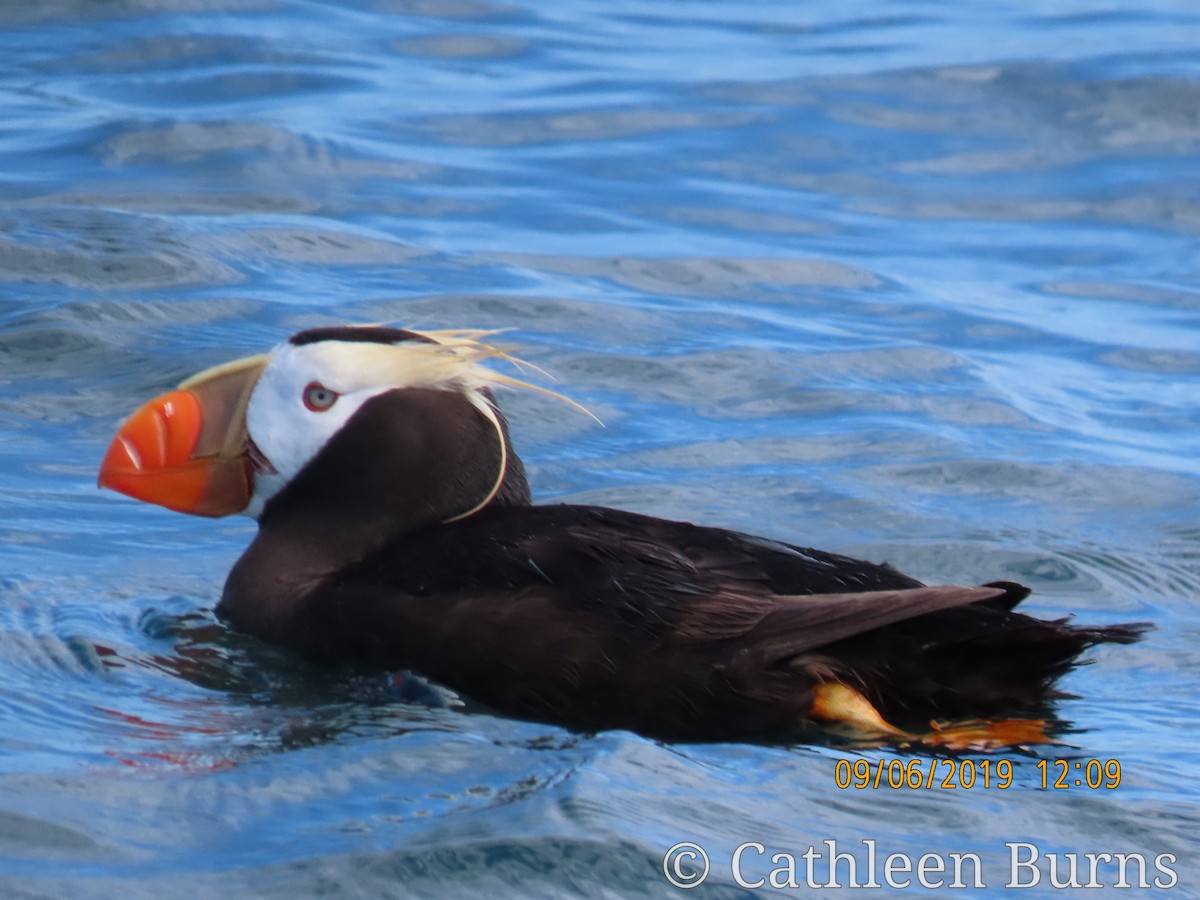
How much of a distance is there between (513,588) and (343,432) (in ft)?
2.16

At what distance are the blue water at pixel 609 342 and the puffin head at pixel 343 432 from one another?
1.21ft

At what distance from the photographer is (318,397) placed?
4.32m

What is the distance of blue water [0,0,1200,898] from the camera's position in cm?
336

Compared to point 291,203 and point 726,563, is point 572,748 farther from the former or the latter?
point 291,203

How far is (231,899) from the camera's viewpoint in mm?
2961

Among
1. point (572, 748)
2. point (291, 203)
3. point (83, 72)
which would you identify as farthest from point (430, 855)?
point (83, 72)

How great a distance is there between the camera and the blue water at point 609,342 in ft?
→ 11.0
